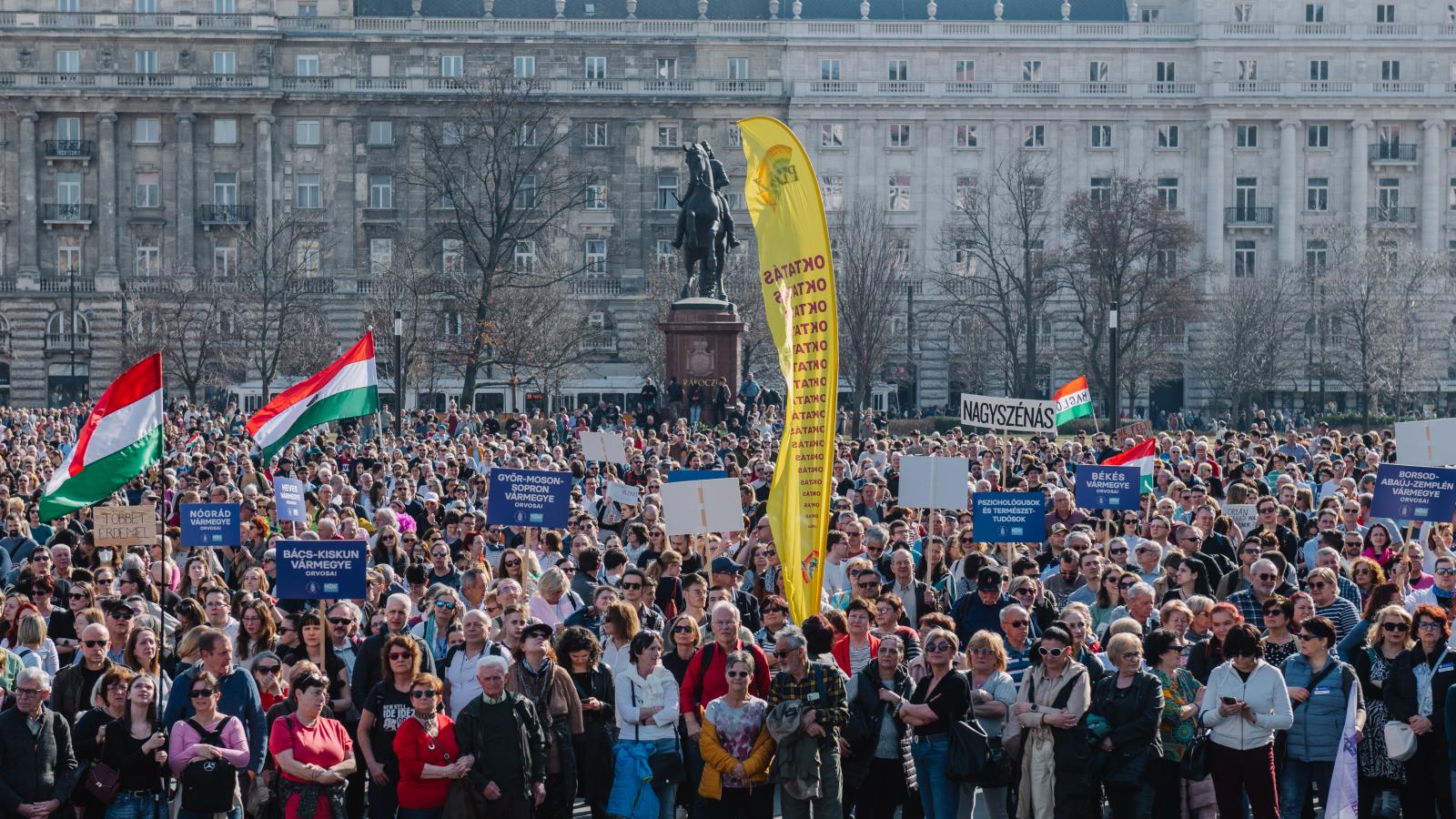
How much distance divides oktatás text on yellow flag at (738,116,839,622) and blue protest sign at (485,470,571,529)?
5.33 metres

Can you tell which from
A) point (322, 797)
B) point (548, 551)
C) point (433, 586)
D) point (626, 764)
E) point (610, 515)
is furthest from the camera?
point (610, 515)

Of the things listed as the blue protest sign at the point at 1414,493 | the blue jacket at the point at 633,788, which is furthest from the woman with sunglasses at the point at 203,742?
the blue protest sign at the point at 1414,493

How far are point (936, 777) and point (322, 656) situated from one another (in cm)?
405

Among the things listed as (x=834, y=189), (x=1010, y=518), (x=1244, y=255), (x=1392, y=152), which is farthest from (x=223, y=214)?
(x=1010, y=518)

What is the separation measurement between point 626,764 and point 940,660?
2075 mm

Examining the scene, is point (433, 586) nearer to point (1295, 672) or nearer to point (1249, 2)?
point (1295, 672)

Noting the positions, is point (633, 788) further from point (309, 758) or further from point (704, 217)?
point (704, 217)

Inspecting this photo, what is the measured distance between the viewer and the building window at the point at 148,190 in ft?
288

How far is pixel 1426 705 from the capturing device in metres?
13.1

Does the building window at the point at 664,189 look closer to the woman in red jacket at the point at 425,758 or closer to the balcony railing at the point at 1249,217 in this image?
the balcony railing at the point at 1249,217

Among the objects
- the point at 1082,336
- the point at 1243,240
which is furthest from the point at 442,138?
the point at 1243,240

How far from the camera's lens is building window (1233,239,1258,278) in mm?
89312

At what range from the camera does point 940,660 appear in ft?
42.3

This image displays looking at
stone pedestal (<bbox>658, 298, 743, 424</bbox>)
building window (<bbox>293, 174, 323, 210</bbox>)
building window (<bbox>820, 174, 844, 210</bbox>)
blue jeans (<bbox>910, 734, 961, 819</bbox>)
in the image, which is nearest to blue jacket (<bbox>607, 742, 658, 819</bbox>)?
blue jeans (<bbox>910, 734, 961, 819</bbox>)
